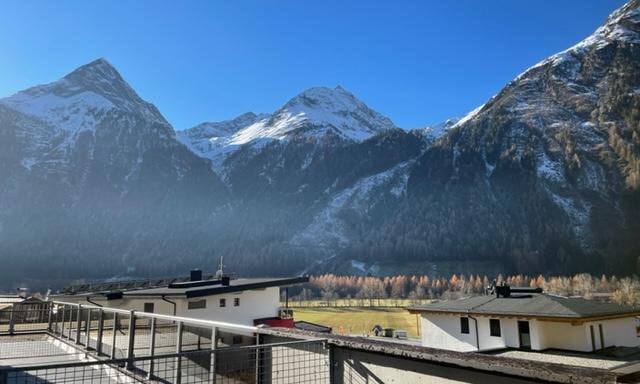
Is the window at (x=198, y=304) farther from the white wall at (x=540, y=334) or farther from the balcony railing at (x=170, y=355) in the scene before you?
the white wall at (x=540, y=334)

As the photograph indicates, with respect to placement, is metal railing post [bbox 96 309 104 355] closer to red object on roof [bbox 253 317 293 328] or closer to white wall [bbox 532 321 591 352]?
red object on roof [bbox 253 317 293 328]

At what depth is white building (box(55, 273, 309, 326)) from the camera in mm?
22766

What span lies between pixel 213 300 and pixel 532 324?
16483 millimetres

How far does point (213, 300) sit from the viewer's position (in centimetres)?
2384

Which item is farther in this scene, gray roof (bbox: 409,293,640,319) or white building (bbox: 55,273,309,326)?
gray roof (bbox: 409,293,640,319)

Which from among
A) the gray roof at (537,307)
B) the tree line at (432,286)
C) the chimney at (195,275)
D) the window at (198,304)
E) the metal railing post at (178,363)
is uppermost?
the chimney at (195,275)

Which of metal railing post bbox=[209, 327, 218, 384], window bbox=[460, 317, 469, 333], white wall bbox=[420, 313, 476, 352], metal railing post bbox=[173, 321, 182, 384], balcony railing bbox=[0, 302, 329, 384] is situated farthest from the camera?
window bbox=[460, 317, 469, 333]

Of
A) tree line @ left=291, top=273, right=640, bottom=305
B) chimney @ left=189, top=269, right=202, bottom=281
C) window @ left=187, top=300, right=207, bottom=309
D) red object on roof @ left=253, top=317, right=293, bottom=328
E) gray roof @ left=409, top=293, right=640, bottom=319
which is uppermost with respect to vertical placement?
chimney @ left=189, top=269, right=202, bottom=281

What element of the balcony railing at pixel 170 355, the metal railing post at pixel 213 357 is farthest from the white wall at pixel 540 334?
the metal railing post at pixel 213 357

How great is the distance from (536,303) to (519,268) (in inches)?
6846

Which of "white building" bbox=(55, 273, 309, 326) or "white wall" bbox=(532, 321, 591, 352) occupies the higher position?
"white building" bbox=(55, 273, 309, 326)

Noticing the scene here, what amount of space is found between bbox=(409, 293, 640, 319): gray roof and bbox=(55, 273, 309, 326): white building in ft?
Result: 32.7

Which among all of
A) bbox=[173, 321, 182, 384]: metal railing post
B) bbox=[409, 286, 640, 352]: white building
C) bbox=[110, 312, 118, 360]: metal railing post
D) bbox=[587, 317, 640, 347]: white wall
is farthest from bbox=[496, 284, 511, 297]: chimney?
bbox=[173, 321, 182, 384]: metal railing post

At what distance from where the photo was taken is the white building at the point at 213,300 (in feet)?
74.7
